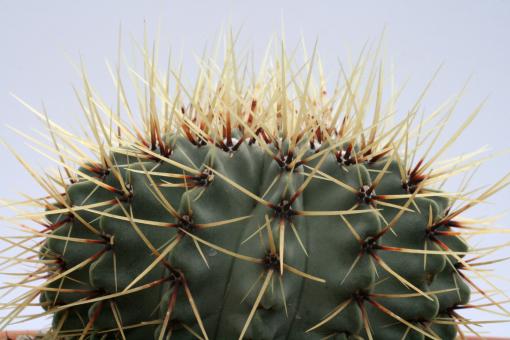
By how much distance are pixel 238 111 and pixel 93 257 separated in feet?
1.14

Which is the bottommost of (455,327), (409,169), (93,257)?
(455,327)

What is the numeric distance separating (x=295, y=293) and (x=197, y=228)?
6.9 inches

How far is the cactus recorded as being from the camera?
0.97 m

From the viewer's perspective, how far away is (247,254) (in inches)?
38.5

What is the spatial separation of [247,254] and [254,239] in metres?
A: 0.02

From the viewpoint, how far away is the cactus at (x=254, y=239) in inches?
38.3

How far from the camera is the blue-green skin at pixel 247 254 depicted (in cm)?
98

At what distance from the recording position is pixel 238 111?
1156mm

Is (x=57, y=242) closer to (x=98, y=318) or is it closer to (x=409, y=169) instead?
(x=98, y=318)

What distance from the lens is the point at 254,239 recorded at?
0.98 metres

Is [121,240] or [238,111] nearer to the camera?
[121,240]

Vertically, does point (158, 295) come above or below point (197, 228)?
below

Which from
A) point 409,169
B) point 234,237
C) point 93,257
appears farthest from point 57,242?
point 409,169

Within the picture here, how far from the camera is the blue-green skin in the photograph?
3.20 ft
